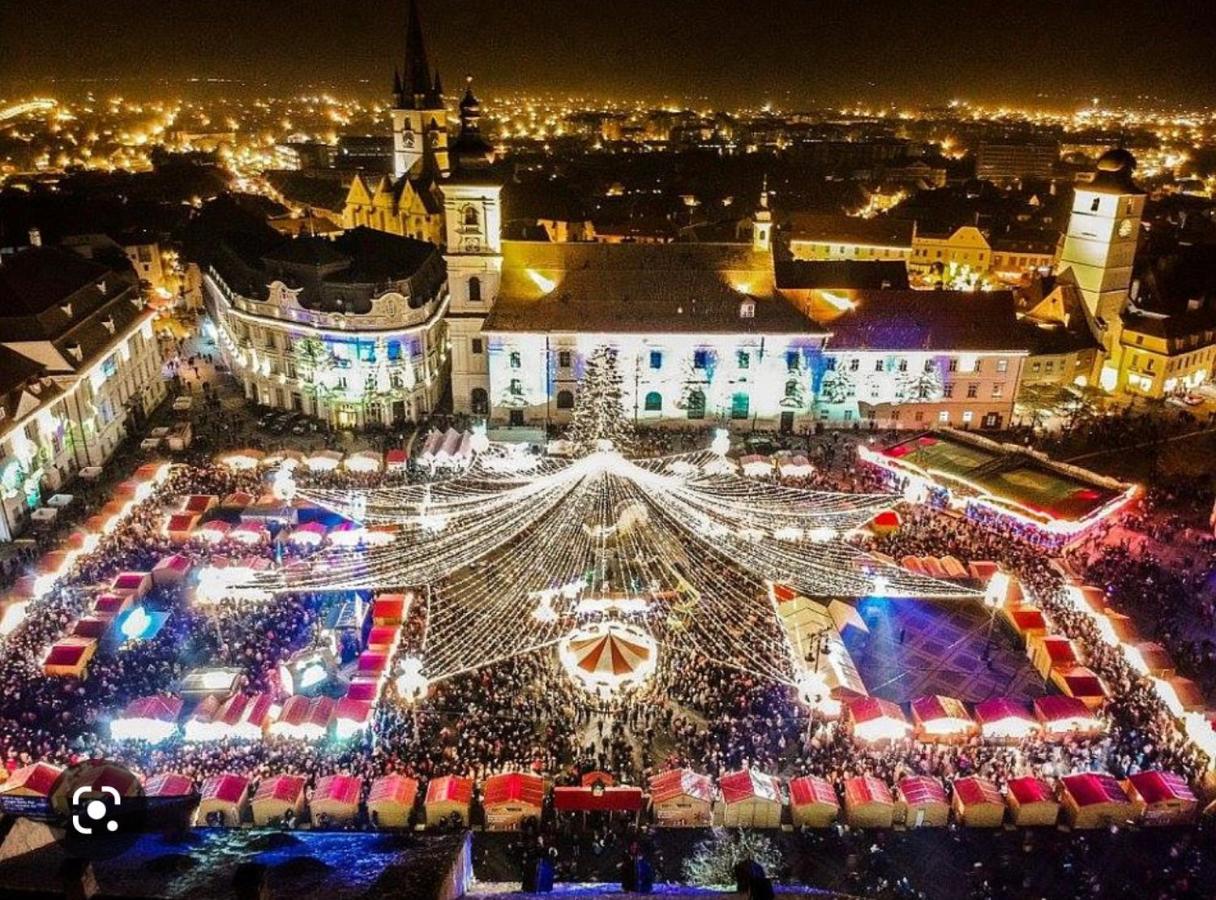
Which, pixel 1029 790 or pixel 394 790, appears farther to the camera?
pixel 1029 790

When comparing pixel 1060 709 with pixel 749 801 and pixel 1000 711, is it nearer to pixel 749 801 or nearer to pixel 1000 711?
pixel 1000 711

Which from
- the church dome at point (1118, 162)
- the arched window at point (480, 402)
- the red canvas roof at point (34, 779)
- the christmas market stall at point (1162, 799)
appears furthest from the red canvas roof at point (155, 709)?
the church dome at point (1118, 162)

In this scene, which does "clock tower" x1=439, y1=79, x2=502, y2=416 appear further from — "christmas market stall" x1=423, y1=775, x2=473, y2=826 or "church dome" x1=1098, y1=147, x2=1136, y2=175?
"church dome" x1=1098, y1=147, x2=1136, y2=175

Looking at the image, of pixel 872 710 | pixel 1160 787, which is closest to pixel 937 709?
pixel 872 710

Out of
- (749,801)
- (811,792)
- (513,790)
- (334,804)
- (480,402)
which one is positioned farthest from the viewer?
(480,402)

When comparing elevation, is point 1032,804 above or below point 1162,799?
below

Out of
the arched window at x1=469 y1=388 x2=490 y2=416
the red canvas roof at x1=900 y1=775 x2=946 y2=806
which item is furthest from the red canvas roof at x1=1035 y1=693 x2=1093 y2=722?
the arched window at x1=469 y1=388 x2=490 y2=416

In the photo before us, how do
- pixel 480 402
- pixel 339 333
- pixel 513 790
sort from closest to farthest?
pixel 513 790, pixel 339 333, pixel 480 402
